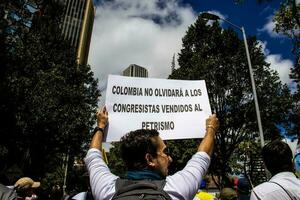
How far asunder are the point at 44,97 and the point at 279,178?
18402 mm

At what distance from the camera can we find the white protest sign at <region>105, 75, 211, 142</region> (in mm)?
3559

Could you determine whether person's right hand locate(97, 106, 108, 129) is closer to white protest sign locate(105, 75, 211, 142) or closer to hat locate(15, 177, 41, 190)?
white protest sign locate(105, 75, 211, 142)

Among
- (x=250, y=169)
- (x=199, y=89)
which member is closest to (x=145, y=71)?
(x=250, y=169)

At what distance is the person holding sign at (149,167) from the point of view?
185cm

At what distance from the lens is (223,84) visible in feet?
71.4

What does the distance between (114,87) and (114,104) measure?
217 mm

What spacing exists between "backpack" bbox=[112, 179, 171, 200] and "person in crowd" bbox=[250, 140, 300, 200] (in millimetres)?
1138

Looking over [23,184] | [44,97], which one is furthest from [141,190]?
[44,97]

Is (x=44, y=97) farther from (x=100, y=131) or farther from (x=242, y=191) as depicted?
(x=100, y=131)

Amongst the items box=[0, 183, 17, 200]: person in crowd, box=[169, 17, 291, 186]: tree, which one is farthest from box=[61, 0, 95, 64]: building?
box=[0, 183, 17, 200]: person in crowd

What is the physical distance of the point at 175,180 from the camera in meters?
1.84

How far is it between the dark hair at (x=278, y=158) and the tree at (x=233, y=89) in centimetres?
1832

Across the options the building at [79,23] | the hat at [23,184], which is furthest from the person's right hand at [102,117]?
the building at [79,23]

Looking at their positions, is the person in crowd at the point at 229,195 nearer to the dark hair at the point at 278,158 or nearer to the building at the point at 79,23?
the dark hair at the point at 278,158
